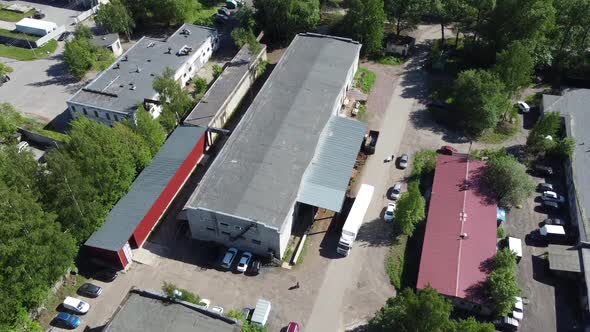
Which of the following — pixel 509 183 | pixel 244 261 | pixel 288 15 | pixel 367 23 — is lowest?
pixel 244 261

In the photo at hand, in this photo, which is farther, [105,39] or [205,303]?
[105,39]

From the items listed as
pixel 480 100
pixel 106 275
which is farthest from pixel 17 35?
pixel 480 100

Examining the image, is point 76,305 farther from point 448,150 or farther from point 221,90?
point 448,150

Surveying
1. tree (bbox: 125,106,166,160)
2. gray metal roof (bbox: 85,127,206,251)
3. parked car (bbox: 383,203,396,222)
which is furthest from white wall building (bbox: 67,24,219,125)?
parked car (bbox: 383,203,396,222)

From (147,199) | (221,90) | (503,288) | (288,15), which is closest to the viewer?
(503,288)

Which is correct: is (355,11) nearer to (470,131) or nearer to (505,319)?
(470,131)

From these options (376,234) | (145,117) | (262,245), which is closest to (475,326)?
(376,234)
